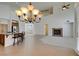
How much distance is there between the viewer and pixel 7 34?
7312 mm

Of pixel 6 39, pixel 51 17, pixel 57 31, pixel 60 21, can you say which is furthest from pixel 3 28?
pixel 60 21

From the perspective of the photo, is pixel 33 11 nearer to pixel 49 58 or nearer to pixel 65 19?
pixel 49 58

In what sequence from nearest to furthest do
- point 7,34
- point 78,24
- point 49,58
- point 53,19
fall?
point 49,58 < point 78,24 < point 7,34 < point 53,19

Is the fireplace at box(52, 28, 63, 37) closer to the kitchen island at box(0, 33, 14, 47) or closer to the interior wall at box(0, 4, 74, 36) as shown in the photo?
the interior wall at box(0, 4, 74, 36)

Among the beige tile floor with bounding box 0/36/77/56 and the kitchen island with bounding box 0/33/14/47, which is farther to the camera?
the kitchen island with bounding box 0/33/14/47

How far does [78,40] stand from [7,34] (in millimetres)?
4177

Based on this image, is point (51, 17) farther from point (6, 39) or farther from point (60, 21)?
point (6, 39)

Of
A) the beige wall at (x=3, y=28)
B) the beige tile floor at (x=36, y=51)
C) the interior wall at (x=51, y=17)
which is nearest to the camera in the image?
the beige tile floor at (x=36, y=51)

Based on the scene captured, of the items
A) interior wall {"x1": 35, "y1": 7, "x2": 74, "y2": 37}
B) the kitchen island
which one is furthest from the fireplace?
the kitchen island

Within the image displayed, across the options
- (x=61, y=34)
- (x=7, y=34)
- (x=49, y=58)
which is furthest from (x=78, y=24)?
(x=61, y=34)

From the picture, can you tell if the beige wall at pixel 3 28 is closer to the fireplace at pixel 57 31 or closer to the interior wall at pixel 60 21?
the interior wall at pixel 60 21

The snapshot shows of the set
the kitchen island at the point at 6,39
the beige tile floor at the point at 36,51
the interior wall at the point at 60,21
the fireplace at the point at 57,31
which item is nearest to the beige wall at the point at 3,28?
the kitchen island at the point at 6,39

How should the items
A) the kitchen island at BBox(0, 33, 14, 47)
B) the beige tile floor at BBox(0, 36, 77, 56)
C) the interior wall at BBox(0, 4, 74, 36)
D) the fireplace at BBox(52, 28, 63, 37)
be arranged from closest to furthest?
the beige tile floor at BBox(0, 36, 77, 56)
the kitchen island at BBox(0, 33, 14, 47)
the interior wall at BBox(0, 4, 74, 36)
the fireplace at BBox(52, 28, 63, 37)

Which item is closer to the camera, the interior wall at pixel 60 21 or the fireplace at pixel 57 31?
the interior wall at pixel 60 21
